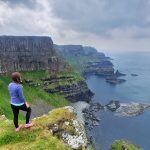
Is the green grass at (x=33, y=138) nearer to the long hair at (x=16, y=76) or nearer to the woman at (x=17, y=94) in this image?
the woman at (x=17, y=94)

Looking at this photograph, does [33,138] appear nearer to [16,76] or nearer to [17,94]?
[17,94]

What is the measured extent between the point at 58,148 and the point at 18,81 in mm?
6404

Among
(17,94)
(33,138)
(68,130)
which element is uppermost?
(17,94)

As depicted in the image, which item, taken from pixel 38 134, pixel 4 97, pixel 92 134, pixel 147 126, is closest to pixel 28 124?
pixel 38 134

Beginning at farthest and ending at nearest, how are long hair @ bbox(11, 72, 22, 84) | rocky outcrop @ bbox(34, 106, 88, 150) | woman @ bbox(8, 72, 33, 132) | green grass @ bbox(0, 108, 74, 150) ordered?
rocky outcrop @ bbox(34, 106, 88, 150) < woman @ bbox(8, 72, 33, 132) < long hair @ bbox(11, 72, 22, 84) < green grass @ bbox(0, 108, 74, 150)

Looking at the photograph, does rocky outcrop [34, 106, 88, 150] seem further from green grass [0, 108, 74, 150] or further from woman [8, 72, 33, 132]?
woman [8, 72, 33, 132]

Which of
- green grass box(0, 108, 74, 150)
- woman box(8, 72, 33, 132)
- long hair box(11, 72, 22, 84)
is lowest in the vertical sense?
green grass box(0, 108, 74, 150)

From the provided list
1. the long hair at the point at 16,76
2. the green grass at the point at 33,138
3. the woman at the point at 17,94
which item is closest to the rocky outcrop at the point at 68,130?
the green grass at the point at 33,138

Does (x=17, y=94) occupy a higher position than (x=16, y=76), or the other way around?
(x=16, y=76)

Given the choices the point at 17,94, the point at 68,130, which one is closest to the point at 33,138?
Result: the point at 68,130

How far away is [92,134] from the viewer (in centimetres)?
16512

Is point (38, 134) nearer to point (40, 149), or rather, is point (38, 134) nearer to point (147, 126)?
point (40, 149)

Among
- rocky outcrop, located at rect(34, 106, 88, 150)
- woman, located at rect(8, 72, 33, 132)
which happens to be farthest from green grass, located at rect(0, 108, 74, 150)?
woman, located at rect(8, 72, 33, 132)

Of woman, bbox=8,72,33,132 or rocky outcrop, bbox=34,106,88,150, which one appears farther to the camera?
rocky outcrop, bbox=34,106,88,150
